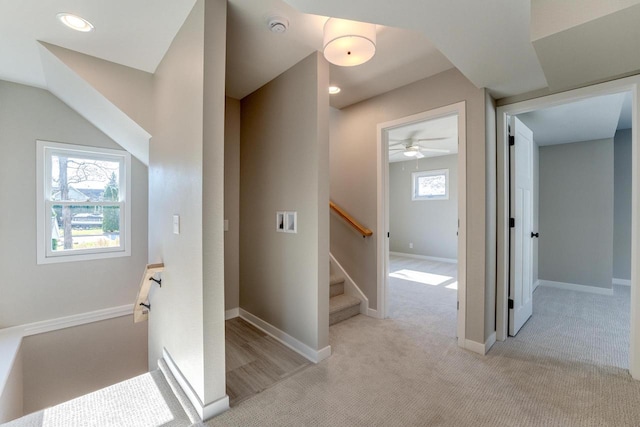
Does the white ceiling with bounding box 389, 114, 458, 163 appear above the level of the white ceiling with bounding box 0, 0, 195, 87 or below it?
above

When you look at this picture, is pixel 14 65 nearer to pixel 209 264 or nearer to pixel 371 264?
pixel 209 264

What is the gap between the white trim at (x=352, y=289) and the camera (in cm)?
316

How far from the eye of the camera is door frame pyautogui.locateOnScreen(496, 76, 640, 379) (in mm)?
1933

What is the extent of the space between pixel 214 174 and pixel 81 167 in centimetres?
240

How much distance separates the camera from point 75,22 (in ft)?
5.75

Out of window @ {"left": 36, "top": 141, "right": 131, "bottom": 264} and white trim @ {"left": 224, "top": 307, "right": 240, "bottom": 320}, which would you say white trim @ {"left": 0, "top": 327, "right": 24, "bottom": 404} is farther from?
white trim @ {"left": 224, "top": 307, "right": 240, "bottom": 320}

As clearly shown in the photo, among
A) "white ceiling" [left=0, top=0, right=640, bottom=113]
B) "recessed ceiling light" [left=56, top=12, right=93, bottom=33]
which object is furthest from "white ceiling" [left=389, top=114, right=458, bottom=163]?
"recessed ceiling light" [left=56, top=12, right=93, bottom=33]

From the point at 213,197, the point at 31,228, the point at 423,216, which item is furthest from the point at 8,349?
the point at 423,216

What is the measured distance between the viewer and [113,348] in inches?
121

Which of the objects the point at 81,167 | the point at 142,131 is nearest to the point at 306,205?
the point at 142,131

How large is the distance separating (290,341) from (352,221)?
56.8 inches

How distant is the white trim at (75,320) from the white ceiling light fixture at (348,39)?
340cm

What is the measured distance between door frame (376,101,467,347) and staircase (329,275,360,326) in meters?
0.21

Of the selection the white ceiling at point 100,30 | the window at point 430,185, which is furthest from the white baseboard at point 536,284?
the white ceiling at point 100,30
